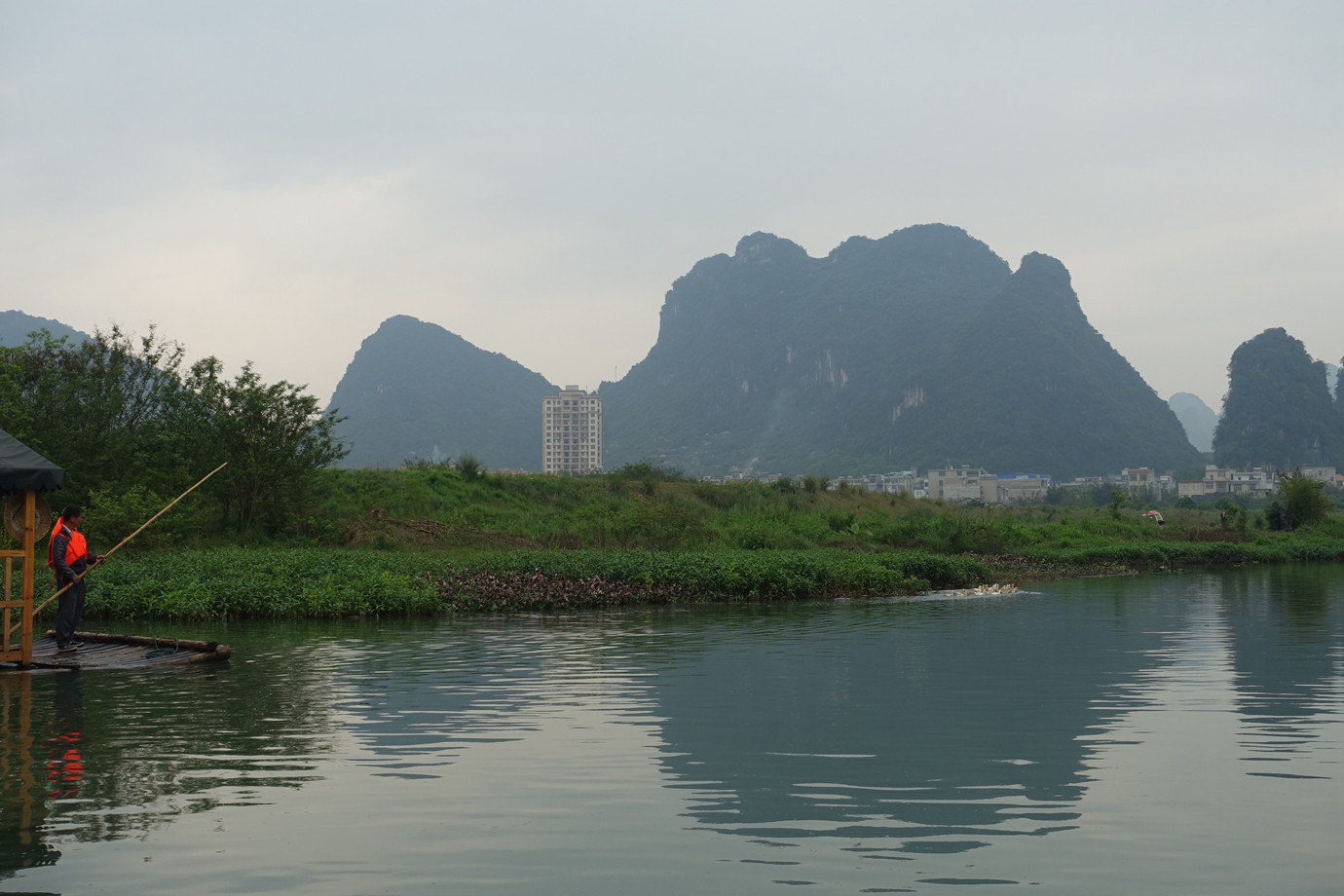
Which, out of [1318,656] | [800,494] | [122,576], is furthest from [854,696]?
[800,494]

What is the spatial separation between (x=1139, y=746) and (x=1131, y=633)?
819 cm

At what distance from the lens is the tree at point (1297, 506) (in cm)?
4453

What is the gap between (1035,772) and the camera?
7.01m

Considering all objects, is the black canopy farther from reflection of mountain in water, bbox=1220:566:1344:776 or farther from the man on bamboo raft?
reflection of mountain in water, bbox=1220:566:1344:776

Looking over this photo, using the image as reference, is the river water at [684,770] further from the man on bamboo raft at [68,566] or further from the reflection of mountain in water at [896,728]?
the man on bamboo raft at [68,566]

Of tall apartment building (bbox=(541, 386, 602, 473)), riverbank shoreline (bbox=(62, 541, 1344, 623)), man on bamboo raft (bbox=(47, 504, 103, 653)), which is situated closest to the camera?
man on bamboo raft (bbox=(47, 504, 103, 653))

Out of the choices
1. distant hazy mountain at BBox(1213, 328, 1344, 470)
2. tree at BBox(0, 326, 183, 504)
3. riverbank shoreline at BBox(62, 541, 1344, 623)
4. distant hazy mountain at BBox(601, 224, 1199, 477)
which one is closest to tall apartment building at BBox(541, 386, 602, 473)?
distant hazy mountain at BBox(601, 224, 1199, 477)

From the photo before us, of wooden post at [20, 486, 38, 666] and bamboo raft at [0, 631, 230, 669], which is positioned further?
bamboo raft at [0, 631, 230, 669]

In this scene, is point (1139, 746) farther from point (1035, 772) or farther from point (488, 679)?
point (488, 679)

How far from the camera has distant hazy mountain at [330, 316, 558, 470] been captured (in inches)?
6383

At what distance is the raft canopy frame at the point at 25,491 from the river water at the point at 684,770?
458mm

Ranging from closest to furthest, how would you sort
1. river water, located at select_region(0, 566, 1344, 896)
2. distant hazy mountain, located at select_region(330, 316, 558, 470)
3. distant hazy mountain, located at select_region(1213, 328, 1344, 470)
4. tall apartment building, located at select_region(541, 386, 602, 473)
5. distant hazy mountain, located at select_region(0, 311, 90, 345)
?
→ river water, located at select_region(0, 566, 1344, 896), distant hazy mountain, located at select_region(0, 311, 90, 345), distant hazy mountain, located at select_region(1213, 328, 1344, 470), tall apartment building, located at select_region(541, 386, 602, 473), distant hazy mountain, located at select_region(330, 316, 558, 470)

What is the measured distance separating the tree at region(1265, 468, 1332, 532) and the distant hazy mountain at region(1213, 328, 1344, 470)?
3419 inches

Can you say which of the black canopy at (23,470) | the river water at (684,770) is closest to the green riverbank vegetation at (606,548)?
the river water at (684,770)
